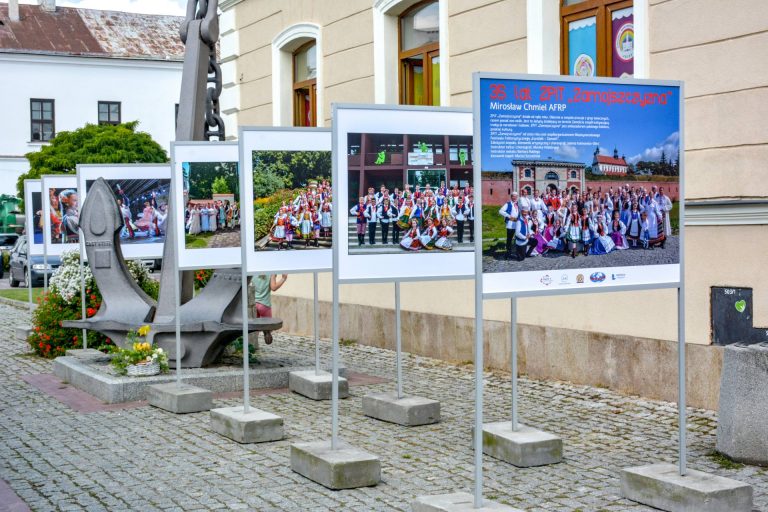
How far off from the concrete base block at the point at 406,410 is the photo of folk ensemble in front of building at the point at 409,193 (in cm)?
155

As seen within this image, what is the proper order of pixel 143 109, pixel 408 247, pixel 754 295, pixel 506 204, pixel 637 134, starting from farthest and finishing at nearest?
pixel 143 109 < pixel 754 295 < pixel 408 247 < pixel 637 134 < pixel 506 204

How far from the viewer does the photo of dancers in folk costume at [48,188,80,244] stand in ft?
49.4

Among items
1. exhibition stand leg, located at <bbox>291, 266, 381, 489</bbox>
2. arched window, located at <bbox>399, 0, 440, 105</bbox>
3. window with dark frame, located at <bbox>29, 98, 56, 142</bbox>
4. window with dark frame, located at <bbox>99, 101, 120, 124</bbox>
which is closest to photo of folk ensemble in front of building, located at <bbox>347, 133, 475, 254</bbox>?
exhibition stand leg, located at <bbox>291, 266, 381, 489</bbox>

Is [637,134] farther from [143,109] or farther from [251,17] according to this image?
[143,109]

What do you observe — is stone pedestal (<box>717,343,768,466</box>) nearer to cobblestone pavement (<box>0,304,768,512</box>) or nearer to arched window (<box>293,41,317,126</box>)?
cobblestone pavement (<box>0,304,768,512</box>)

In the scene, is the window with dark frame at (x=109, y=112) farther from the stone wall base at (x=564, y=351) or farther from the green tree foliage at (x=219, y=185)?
the green tree foliage at (x=219, y=185)

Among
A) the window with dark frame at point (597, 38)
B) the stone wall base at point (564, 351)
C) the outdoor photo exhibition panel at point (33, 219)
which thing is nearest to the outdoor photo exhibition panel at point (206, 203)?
the stone wall base at point (564, 351)

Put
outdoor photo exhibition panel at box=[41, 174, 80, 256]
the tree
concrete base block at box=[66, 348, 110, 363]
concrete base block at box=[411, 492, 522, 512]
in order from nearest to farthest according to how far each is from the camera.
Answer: concrete base block at box=[411, 492, 522, 512] → concrete base block at box=[66, 348, 110, 363] → outdoor photo exhibition panel at box=[41, 174, 80, 256] → the tree

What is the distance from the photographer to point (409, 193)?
7.94 meters

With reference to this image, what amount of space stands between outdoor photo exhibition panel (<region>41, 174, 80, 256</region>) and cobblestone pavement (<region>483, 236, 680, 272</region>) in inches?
391

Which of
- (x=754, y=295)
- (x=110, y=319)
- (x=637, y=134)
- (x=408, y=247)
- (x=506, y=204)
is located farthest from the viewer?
(x=110, y=319)

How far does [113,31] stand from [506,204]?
59.5 meters

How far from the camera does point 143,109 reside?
61.1 metres

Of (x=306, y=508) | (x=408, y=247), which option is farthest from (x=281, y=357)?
(x=306, y=508)
